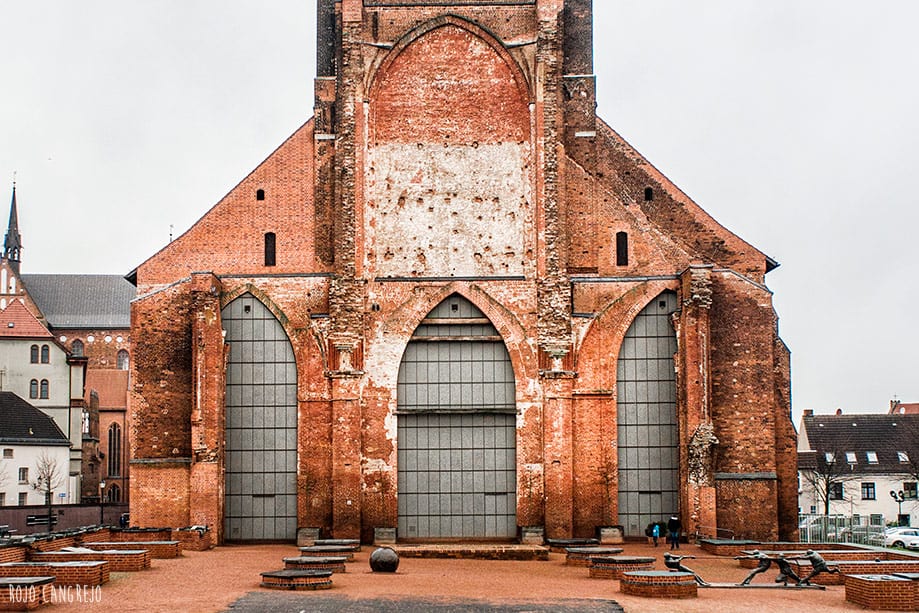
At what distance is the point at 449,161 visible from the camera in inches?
1443

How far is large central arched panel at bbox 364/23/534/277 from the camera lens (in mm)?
36281

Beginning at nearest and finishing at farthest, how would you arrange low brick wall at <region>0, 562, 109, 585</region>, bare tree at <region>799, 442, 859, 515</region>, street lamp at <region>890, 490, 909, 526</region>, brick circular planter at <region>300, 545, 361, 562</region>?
low brick wall at <region>0, 562, 109, 585</region>
brick circular planter at <region>300, 545, 361, 562</region>
street lamp at <region>890, 490, 909, 526</region>
bare tree at <region>799, 442, 859, 515</region>

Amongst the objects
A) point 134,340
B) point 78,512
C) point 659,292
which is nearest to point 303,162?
point 134,340

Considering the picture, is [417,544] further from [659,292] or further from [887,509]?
[887,509]

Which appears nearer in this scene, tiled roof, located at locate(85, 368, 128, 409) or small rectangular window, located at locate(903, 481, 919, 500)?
small rectangular window, located at locate(903, 481, 919, 500)

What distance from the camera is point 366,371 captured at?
117ft

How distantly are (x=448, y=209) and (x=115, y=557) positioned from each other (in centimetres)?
1562

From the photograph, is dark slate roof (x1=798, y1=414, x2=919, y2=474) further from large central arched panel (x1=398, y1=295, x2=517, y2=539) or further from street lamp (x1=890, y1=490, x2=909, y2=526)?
large central arched panel (x1=398, y1=295, x2=517, y2=539)

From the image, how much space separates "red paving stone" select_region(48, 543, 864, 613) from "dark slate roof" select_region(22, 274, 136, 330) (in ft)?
220

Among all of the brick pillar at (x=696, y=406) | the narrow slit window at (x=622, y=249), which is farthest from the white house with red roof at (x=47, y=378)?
the brick pillar at (x=696, y=406)

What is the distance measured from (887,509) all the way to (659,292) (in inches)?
1220

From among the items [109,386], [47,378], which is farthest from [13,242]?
[47,378]

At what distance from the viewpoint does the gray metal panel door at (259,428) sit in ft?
117

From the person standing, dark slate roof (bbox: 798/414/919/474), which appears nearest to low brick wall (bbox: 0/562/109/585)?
the person standing
